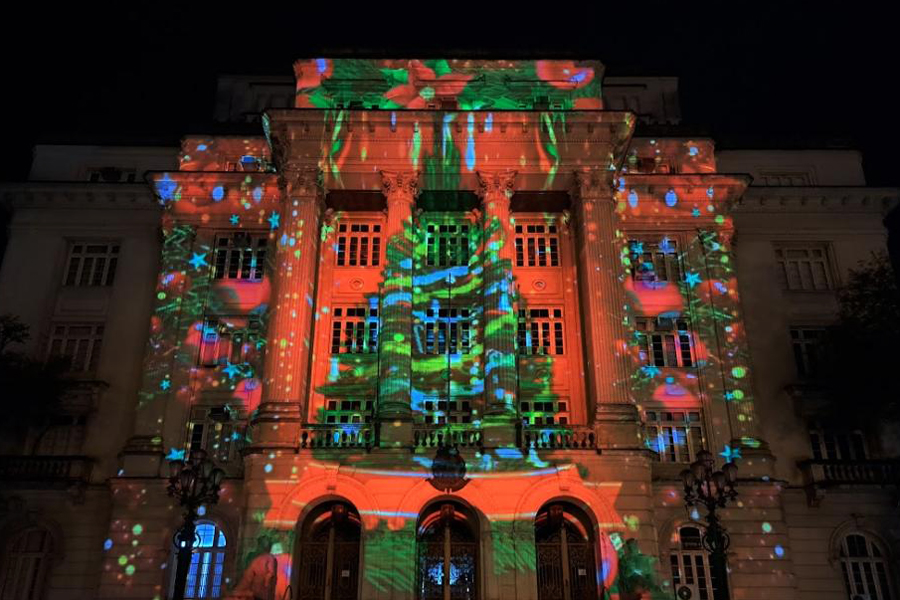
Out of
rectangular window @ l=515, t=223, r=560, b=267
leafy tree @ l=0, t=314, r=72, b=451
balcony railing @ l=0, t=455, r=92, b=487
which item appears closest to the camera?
leafy tree @ l=0, t=314, r=72, b=451

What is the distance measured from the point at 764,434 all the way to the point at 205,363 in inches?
816

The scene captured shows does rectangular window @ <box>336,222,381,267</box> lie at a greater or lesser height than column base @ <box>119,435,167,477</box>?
greater

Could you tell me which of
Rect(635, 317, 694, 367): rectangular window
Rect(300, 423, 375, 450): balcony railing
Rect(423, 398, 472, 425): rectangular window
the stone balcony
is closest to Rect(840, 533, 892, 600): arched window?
the stone balcony

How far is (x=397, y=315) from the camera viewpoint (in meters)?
27.8

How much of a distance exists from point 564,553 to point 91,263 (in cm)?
2157

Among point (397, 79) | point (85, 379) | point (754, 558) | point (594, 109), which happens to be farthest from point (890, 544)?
point (85, 379)

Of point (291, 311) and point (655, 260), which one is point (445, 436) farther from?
point (655, 260)

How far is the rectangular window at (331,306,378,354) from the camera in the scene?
96.5 ft

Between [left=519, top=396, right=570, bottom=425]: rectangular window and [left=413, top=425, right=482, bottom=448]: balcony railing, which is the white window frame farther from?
[left=519, top=396, right=570, bottom=425]: rectangular window

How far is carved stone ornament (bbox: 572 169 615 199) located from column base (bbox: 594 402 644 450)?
8.17m

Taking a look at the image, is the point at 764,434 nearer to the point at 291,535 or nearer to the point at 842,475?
the point at 842,475

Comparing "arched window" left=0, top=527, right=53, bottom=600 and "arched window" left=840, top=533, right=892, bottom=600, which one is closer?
"arched window" left=0, top=527, right=53, bottom=600

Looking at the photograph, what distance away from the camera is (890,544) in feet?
90.2

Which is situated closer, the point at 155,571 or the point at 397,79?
the point at 155,571
